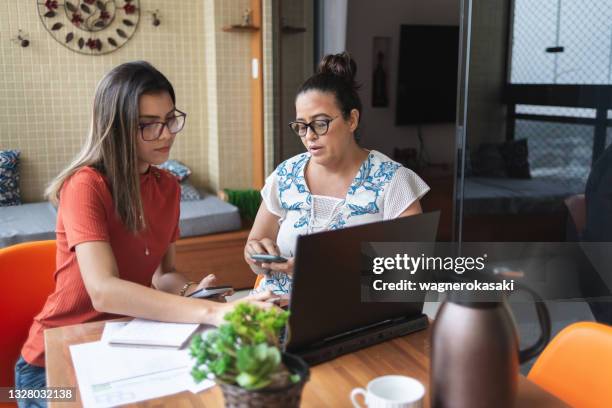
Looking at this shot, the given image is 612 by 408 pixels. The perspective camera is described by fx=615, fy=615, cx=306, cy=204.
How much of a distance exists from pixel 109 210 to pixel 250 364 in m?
0.94

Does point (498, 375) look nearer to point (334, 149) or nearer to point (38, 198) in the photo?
point (334, 149)

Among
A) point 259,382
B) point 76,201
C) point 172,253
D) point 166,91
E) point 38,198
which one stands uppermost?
point 166,91

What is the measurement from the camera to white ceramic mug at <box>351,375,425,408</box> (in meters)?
0.97

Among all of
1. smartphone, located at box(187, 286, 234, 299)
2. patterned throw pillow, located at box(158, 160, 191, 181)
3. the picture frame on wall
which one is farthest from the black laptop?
the picture frame on wall

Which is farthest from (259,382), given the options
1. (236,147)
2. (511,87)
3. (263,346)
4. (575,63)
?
(236,147)

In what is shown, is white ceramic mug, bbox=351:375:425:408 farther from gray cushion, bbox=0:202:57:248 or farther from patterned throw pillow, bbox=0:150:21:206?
patterned throw pillow, bbox=0:150:21:206

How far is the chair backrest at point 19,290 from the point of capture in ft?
5.74

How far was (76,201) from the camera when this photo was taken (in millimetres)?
1600

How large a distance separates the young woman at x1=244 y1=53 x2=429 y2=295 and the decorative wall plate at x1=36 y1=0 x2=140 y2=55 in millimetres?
2823

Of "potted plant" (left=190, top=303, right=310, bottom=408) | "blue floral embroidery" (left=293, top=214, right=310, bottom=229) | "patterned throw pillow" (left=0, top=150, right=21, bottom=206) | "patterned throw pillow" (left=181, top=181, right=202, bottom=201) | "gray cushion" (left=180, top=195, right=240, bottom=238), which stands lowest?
"gray cushion" (left=180, top=195, right=240, bottom=238)

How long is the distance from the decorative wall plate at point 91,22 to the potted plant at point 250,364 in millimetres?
3975

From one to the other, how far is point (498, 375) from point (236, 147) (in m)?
3.87

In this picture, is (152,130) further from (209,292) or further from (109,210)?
(209,292)

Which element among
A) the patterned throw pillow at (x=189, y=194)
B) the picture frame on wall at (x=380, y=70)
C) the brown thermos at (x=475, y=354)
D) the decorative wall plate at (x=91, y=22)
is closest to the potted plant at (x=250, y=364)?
the brown thermos at (x=475, y=354)
